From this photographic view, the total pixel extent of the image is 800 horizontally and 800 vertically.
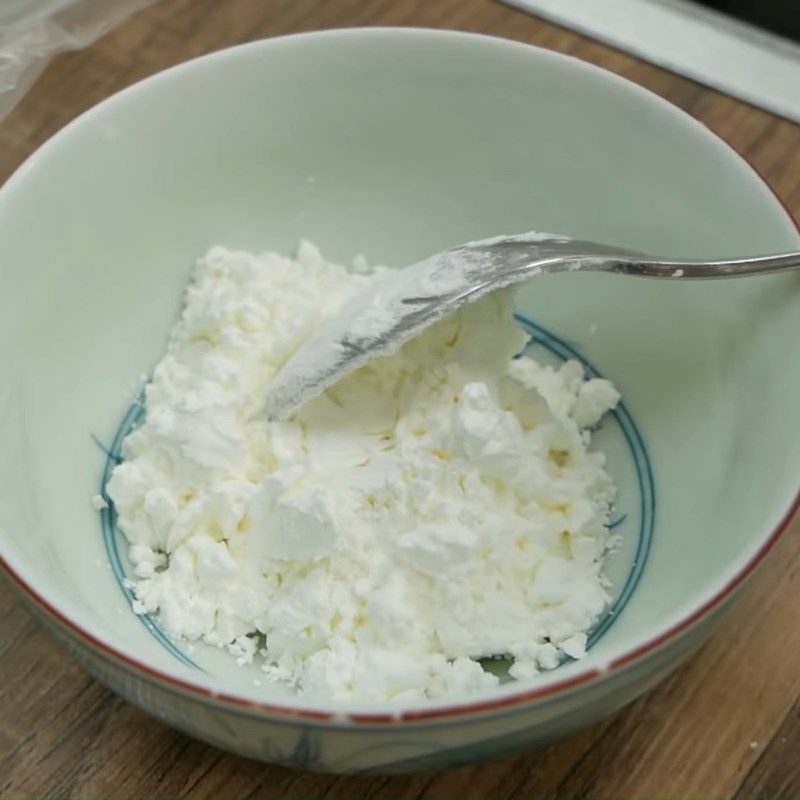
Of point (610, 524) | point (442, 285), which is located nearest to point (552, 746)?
point (610, 524)

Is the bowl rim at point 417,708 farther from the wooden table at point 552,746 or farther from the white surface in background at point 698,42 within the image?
the white surface in background at point 698,42

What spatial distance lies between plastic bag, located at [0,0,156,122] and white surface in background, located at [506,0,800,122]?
408 millimetres

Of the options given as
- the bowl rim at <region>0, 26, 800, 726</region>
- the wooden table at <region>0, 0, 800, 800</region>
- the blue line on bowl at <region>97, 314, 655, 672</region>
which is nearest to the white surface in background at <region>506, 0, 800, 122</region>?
the blue line on bowl at <region>97, 314, 655, 672</region>

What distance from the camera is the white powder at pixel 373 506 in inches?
27.5

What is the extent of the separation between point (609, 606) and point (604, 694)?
7.2 inches

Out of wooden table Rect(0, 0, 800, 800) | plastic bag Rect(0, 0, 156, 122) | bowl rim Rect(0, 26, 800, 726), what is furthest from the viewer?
plastic bag Rect(0, 0, 156, 122)

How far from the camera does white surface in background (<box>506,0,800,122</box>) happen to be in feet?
3.49

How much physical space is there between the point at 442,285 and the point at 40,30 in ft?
1.86

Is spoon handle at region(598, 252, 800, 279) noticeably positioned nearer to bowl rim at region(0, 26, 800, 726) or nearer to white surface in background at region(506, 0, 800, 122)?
bowl rim at region(0, 26, 800, 726)

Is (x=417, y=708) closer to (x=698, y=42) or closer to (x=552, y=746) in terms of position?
(x=552, y=746)

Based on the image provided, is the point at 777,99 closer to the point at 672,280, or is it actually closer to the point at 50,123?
the point at 672,280

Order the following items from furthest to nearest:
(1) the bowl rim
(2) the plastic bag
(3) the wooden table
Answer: (2) the plastic bag < (3) the wooden table < (1) the bowl rim

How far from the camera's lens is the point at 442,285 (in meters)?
0.77

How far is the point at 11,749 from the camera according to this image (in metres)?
0.70
